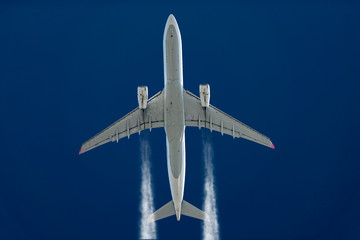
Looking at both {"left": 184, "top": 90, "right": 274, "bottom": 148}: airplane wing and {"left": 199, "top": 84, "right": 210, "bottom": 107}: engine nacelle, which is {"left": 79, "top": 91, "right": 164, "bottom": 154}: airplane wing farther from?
{"left": 199, "top": 84, "right": 210, "bottom": 107}: engine nacelle

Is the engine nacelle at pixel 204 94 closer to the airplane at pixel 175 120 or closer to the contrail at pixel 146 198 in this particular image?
the airplane at pixel 175 120

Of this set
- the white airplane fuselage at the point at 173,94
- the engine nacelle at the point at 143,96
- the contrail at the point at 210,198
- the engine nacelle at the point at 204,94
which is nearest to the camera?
the engine nacelle at the point at 204,94

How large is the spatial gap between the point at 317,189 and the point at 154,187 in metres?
28.8

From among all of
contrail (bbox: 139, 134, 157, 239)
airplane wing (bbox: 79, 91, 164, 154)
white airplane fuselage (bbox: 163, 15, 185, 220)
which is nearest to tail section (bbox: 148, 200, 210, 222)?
white airplane fuselage (bbox: 163, 15, 185, 220)

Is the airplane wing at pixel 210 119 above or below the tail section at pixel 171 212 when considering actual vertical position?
above

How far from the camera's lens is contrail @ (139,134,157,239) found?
217 feet

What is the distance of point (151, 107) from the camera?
60.3 meters

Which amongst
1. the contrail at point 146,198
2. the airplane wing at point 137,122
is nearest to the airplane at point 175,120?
the airplane wing at point 137,122

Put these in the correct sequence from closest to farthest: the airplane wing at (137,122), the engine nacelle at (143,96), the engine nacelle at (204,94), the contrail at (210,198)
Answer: the engine nacelle at (204,94)
the engine nacelle at (143,96)
the airplane wing at (137,122)
the contrail at (210,198)

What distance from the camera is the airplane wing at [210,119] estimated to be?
5975cm

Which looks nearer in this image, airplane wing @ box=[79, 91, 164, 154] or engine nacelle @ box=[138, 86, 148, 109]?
engine nacelle @ box=[138, 86, 148, 109]

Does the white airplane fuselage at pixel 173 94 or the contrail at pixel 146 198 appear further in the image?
the contrail at pixel 146 198

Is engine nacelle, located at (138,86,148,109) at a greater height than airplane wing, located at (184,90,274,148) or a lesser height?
greater

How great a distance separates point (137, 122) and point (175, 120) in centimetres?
516
